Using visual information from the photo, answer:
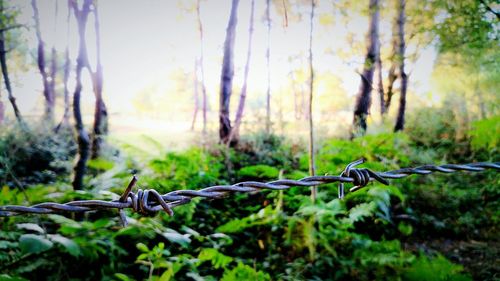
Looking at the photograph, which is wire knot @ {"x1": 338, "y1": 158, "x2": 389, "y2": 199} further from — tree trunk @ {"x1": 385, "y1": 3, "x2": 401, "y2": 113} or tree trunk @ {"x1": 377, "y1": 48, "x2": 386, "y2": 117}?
tree trunk @ {"x1": 385, "y1": 3, "x2": 401, "y2": 113}

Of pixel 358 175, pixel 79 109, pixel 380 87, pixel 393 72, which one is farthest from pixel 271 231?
→ pixel 393 72

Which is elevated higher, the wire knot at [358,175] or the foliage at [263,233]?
the wire knot at [358,175]

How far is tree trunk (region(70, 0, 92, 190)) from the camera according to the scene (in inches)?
144

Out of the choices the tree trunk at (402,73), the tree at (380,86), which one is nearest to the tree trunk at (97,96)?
the tree at (380,86)

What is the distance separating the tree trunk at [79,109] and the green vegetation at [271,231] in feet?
0.81

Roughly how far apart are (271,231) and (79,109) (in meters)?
2.93

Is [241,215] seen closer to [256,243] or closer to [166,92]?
[256,243]

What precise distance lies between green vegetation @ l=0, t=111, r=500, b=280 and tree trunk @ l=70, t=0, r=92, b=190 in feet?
0.81

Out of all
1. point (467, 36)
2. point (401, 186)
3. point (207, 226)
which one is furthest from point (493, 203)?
point (207, 226)

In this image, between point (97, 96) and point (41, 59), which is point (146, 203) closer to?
point (97, 96)

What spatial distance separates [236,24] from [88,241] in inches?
347

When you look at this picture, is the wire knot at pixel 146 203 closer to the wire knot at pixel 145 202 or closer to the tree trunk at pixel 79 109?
the wire knot at pixel 145 202

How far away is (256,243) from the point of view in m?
3.27

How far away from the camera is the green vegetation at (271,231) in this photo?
6.61 ft
